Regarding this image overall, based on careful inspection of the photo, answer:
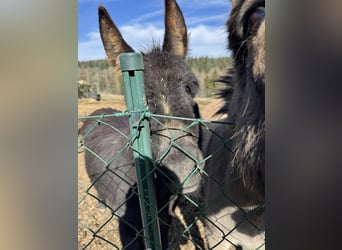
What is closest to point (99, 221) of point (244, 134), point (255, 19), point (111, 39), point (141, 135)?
point (111, 39)

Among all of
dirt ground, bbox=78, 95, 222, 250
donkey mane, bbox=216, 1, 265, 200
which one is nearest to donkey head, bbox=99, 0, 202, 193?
donkey mane, bbox=216, 1, 265, 200

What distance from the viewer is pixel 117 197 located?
2.23 meters

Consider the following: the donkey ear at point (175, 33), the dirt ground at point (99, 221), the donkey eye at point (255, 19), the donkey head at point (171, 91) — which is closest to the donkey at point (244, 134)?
the donkey eye at point (255, 19)

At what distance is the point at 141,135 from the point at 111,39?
94 centimetres

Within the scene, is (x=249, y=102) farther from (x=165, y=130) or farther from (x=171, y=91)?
(x=171, y=91)

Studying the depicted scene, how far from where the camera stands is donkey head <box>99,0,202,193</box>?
1525 mm

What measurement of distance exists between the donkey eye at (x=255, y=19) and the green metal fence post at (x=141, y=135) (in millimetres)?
368

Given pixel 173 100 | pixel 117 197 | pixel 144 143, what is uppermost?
pixel 173 100

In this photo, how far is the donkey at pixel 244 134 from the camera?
960 mm

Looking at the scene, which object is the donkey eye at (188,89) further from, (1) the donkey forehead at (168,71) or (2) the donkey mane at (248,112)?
(2) the donkey mane at (248,112)

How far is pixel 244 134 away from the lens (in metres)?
1.15
